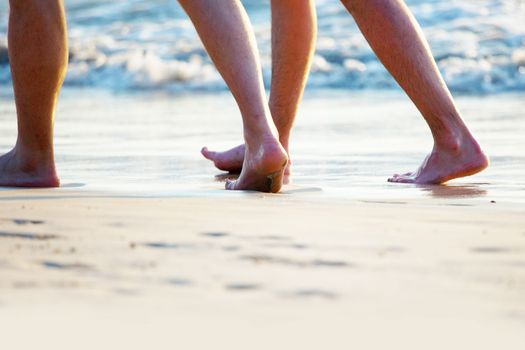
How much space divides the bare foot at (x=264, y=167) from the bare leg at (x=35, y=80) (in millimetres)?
491

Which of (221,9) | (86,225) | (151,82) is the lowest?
(151,82)

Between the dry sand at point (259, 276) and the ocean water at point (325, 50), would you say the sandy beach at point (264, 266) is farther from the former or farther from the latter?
the ocean water at point (325, 50)

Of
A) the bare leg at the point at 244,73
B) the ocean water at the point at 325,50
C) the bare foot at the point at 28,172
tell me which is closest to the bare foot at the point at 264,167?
the bare leg at the point at 244,73

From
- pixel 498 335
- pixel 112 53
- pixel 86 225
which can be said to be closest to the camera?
pixel 498 335

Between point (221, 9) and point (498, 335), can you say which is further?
point (221, 9)

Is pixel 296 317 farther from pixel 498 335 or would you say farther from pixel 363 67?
pixel 363 67

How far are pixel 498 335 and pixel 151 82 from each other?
7.08 m

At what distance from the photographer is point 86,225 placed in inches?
74.5

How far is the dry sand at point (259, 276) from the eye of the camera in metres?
1.29

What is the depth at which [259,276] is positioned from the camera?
1.52 metres

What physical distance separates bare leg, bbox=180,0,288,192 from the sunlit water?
0.11 meters

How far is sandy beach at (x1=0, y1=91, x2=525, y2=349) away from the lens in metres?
1.30

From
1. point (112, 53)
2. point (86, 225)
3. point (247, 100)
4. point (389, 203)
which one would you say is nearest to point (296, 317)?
point (86, 225)

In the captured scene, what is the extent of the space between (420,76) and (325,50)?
617 centimetres
